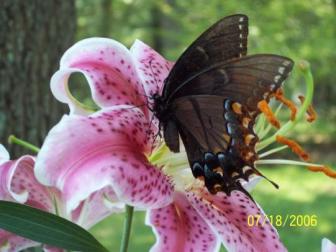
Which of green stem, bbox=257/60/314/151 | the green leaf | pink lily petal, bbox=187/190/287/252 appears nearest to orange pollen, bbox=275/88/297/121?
green stem, bbox=257/60/314/151

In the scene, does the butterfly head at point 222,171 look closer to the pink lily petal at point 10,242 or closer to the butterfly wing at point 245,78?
the butterfly wing at point 245,78

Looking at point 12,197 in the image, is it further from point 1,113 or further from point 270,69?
point 1,113

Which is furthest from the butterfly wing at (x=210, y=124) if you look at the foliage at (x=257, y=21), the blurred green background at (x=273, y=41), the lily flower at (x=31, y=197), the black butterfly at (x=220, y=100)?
the foliage at (x=257, y=21)

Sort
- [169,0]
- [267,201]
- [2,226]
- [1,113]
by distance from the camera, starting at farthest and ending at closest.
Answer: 1. [169,0]
2. [267,201]
3. [1,113]
4. [2,226]

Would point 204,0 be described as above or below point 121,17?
above

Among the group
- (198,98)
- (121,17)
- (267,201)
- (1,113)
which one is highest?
(198,98)

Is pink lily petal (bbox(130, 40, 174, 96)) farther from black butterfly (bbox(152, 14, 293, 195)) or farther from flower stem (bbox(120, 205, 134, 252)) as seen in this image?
flower stem (bbox(120, 205, 134, 252))

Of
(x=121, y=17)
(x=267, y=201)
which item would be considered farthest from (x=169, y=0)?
(x=267, y=201)

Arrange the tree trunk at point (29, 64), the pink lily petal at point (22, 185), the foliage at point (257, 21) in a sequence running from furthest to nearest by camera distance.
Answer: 1. the foliage at point (257, 21)
2. the tree trunk at point (29, 64)
3. the pink lily petal at point (22, 185)
